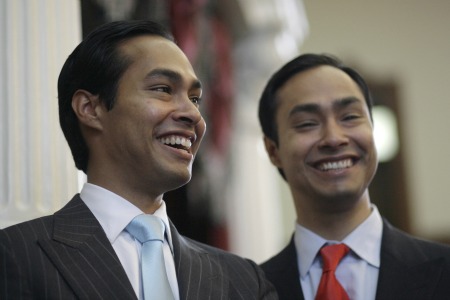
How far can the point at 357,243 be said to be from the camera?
6.93ft

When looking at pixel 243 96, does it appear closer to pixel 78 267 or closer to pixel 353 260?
pixel 353 260

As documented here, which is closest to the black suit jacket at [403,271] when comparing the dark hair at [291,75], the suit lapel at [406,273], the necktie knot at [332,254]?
the suit lapel at [406,273]

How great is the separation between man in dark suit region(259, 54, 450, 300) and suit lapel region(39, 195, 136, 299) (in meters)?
0.69

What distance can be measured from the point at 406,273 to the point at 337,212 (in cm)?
29

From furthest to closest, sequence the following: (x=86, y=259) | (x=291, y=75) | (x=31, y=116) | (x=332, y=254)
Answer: (x=291, y=75), (x=332, y=254), (x=31, y=116), (x=86, y=259)

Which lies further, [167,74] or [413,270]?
[413,270]

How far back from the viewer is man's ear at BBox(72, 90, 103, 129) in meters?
1.77

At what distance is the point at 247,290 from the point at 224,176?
2.62 meters

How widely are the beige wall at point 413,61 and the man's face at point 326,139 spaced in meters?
4.46

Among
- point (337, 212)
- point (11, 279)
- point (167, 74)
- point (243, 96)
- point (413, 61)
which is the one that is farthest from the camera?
point (413, 61)

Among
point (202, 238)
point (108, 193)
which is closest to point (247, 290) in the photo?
point (108, 193)

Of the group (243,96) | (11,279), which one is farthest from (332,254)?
(243,96)

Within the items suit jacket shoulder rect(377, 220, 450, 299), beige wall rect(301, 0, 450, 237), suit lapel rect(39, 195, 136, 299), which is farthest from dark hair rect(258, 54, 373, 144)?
beige wall rect(301, 0, 450, 237)

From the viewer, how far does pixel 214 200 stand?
421 cm
